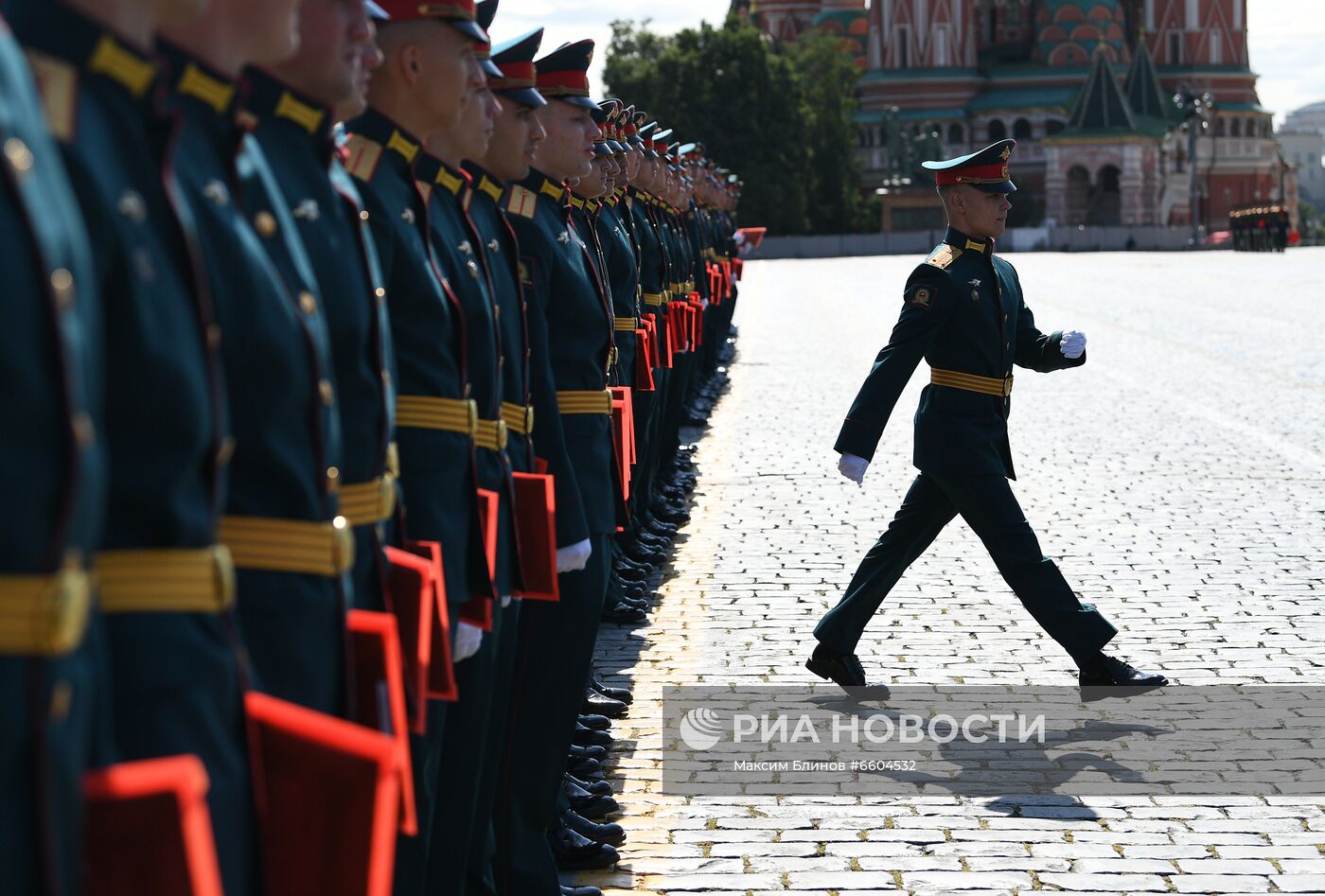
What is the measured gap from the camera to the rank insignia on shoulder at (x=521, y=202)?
5.36 metres

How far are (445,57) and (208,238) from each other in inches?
62.2

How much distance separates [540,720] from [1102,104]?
95247mm

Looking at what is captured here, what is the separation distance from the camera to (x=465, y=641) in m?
4.02

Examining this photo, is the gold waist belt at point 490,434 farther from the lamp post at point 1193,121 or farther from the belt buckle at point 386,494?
the lamp post at point 1193,121

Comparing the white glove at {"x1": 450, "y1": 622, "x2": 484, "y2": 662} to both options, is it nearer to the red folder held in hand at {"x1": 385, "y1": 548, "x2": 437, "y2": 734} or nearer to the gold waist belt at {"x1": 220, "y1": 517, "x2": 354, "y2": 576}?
the red folder held in hand at {"x1": 385, "y1": 548, "x2": 437, "y2": 734}

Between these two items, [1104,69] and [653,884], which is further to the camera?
[1104,69]

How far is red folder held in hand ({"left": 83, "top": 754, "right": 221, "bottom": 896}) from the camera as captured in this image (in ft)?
7.06

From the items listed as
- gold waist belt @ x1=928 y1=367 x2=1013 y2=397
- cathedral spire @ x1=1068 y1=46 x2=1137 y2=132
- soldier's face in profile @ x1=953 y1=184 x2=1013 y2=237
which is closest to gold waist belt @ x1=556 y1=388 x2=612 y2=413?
gold waist belt @ x1=928 y1=367 x2=1013 y2=397

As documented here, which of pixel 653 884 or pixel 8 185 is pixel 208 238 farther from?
pixel 653 884

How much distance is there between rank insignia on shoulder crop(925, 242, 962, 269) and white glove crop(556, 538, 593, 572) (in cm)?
256

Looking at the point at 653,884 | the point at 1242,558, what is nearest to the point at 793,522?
the point at 1242,558

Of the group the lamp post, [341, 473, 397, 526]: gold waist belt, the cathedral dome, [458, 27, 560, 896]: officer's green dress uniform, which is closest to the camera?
[341, 473, 397, 526]: gold waist belt

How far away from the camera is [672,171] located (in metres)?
13.5

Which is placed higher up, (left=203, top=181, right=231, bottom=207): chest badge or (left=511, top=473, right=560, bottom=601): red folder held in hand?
(left=203, top=181, right=231, bottom=207): chest badge
